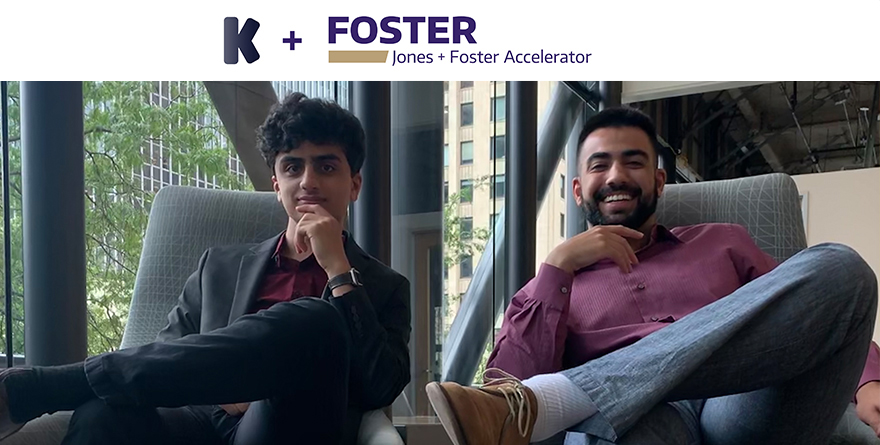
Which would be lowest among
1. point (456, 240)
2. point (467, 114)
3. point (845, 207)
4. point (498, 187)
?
point (456, 240)

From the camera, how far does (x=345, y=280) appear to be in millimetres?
1483

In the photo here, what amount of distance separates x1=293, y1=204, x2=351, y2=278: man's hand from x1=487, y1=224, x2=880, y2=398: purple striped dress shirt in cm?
38

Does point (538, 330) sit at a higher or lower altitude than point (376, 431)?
higher

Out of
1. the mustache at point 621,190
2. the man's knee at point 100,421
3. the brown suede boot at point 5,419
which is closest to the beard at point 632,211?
the mustache at point 621,190

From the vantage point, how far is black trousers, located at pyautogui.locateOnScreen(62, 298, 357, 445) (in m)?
1.06

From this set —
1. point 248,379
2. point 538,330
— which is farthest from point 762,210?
point 248,379

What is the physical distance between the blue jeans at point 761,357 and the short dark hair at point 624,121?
0.71 meters

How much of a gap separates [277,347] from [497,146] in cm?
207

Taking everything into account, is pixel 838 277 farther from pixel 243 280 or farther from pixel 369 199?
pixel 369 199
